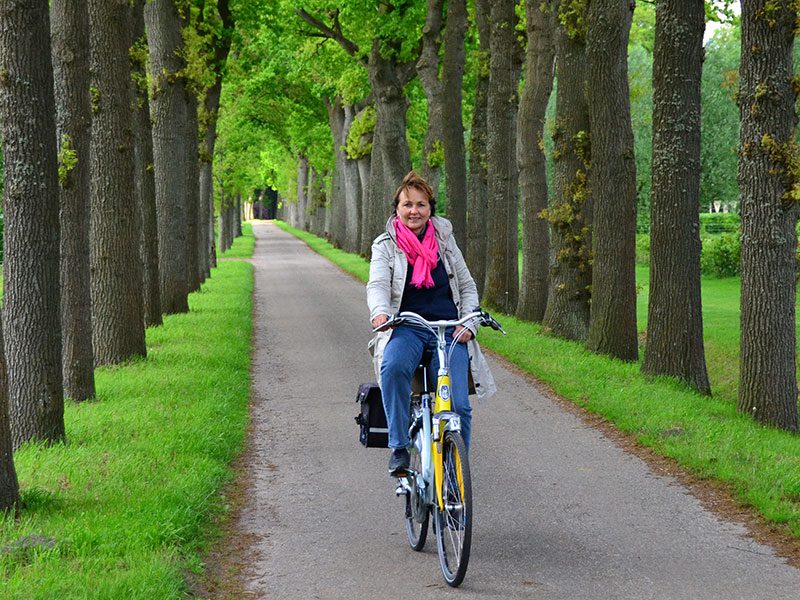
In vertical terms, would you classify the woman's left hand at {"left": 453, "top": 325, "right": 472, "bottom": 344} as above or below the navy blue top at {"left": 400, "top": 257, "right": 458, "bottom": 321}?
below

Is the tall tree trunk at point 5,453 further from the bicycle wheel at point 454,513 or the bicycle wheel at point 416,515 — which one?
the bicycle wheel at point 454,513

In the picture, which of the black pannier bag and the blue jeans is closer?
the blue jeans


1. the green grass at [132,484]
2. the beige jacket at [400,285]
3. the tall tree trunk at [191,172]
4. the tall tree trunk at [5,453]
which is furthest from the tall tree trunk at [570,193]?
the tall tree trunk at [5,453]

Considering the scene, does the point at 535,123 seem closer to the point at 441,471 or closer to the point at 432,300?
the point at 432,300

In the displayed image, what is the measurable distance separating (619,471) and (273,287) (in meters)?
24.7

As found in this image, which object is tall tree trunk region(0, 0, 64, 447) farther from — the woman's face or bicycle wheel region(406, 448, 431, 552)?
bicycle wheel region(406, 448, 431, 552)

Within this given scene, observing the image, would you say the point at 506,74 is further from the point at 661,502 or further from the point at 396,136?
the point at 661,502

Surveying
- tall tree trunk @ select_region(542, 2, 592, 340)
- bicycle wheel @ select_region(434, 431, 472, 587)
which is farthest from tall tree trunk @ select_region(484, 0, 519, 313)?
bicycle wheel @ select_region(434, 431, 472, 587)

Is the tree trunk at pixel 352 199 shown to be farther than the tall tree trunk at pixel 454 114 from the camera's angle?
Yes

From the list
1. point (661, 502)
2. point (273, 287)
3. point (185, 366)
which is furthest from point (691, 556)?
point (273, 287)

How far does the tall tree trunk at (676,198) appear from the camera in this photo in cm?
1237

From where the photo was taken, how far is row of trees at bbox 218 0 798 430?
37.1 feet

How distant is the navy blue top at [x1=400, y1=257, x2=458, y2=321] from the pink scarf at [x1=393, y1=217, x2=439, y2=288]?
5cm

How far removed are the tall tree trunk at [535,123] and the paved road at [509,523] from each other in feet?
26.8
